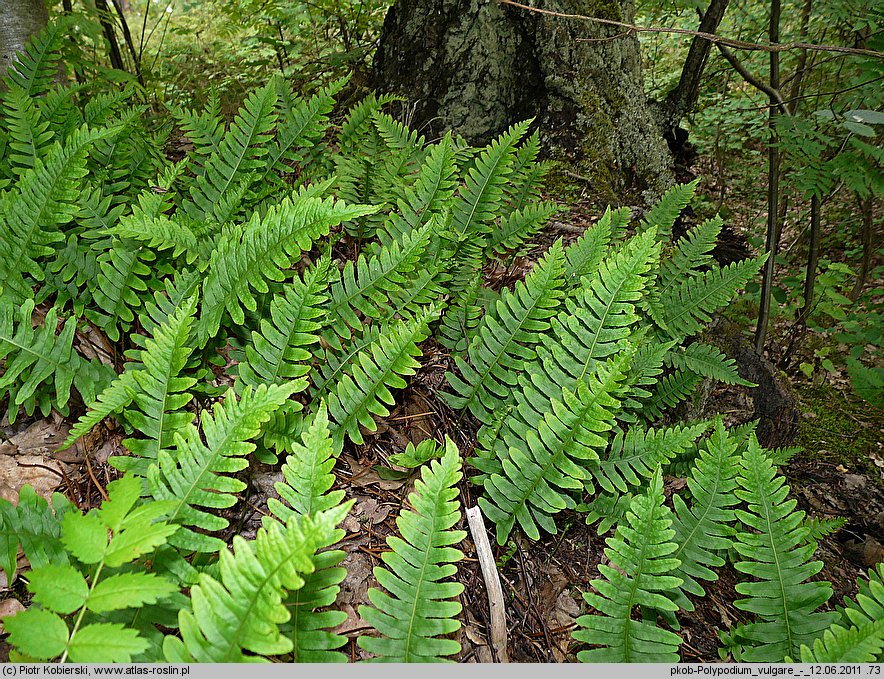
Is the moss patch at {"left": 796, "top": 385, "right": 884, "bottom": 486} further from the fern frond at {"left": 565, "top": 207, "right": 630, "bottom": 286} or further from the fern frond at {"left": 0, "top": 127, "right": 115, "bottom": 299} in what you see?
the fern frond at {"left": 0, "top": 127, "right": 115, "bottom": 299}

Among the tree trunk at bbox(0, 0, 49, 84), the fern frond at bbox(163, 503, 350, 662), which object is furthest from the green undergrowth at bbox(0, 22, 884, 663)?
the tree trunk at bbox(0, 0, 49, 84)

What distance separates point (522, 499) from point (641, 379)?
958 mm

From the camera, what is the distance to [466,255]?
3.17m

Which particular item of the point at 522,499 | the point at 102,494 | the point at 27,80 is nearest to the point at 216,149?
the point at 27,80

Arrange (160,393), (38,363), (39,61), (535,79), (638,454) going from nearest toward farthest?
(160,393), (38,363), (638,454), (39,61), (535,79)

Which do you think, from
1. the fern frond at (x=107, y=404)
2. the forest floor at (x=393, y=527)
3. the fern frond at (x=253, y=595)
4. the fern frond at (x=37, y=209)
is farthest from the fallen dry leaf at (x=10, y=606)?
the fern frond at (x=37, y=209)

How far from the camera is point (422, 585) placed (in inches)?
67.1

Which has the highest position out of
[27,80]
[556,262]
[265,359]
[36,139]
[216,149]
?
[27,80]

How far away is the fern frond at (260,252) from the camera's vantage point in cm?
221

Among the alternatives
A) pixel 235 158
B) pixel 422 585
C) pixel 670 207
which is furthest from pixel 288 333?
pixel 670 207

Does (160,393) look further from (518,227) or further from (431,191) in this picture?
(518,227)

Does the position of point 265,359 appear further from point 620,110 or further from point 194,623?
point 620,110

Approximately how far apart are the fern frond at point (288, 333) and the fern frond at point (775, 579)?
5.82ft

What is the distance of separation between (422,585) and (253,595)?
0.55 metres
